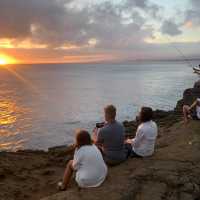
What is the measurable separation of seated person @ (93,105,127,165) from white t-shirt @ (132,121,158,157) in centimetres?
54

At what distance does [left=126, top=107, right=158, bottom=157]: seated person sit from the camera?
796 cm

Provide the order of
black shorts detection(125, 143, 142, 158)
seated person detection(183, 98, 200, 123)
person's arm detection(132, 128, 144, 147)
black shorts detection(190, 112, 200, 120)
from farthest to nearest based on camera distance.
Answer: black shorts detection(190, 112, 200, 120) → seated person detection(183, 98, 200, 123) → black shorts detection(125, 143, 142, 158) → person's arm detection(132, 128, 144, 147)

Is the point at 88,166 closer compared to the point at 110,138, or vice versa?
the point at 88,166

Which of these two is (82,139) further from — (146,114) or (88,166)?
(146,114)

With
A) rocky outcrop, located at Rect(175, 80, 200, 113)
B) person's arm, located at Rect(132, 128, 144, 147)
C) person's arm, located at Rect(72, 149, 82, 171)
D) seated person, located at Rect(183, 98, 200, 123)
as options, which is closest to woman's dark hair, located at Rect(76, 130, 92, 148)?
person's arm, located at Rect(72, 149, 82, 171)

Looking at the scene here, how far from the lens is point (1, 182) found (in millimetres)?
8203

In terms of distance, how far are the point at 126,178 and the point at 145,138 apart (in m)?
1.50

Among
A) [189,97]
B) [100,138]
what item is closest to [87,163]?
[100,138]

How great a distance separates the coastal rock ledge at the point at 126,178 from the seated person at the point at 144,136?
7.8 inches

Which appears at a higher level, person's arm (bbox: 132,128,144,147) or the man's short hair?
the man's short hair

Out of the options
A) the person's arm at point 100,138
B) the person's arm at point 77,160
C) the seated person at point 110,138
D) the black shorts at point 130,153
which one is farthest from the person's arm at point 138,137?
the person's arm at point 77,160

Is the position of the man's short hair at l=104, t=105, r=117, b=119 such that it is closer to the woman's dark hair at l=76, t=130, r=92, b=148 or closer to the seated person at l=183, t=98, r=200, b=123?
the woman's dark hair at l=76, t=130, r=92, b=148

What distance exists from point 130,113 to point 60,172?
2254 cm

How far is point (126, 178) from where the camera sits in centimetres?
688
